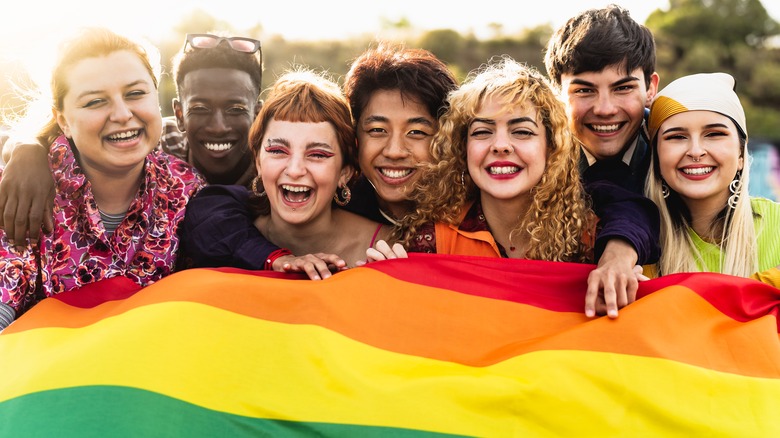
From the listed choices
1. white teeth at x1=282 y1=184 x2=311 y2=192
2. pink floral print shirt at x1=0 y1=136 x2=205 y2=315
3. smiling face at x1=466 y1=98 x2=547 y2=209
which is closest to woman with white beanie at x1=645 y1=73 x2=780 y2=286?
smiling face at x1=466 y1=98 x2=547 y2=209

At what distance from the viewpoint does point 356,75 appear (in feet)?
14.6

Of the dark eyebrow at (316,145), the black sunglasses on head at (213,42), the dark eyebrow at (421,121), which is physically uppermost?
the black sunglasses on head at (213,42)

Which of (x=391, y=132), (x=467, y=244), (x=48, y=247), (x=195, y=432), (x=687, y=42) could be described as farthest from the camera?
(x=687, y=42)

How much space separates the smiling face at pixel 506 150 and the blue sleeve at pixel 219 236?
1.18 m

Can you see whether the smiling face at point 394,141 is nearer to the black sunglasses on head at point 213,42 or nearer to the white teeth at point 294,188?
the white teeth at point 294,188

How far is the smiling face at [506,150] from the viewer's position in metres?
3.82

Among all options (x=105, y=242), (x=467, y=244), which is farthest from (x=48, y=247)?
(x=467, y=244)

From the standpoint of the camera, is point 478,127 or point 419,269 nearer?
point 419,269

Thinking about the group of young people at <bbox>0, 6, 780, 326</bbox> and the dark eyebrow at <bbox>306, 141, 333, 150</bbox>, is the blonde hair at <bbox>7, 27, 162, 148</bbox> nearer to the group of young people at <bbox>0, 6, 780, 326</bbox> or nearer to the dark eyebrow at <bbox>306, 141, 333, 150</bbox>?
the group of young people at <bbox>0, 6, 780, 326</bbox>

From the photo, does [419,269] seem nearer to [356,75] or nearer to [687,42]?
[356,75]

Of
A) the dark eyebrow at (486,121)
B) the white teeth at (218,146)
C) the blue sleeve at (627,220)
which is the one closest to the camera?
the blue sleeve at (627,220)

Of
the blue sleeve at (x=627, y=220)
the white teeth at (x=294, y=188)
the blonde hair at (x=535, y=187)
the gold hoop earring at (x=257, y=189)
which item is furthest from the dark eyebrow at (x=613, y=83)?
the gold hoop earring at (x=257, y=189)

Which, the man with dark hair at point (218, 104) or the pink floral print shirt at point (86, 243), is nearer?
the pink floral print shirt at point (86, 243)

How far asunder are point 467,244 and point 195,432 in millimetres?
1782
